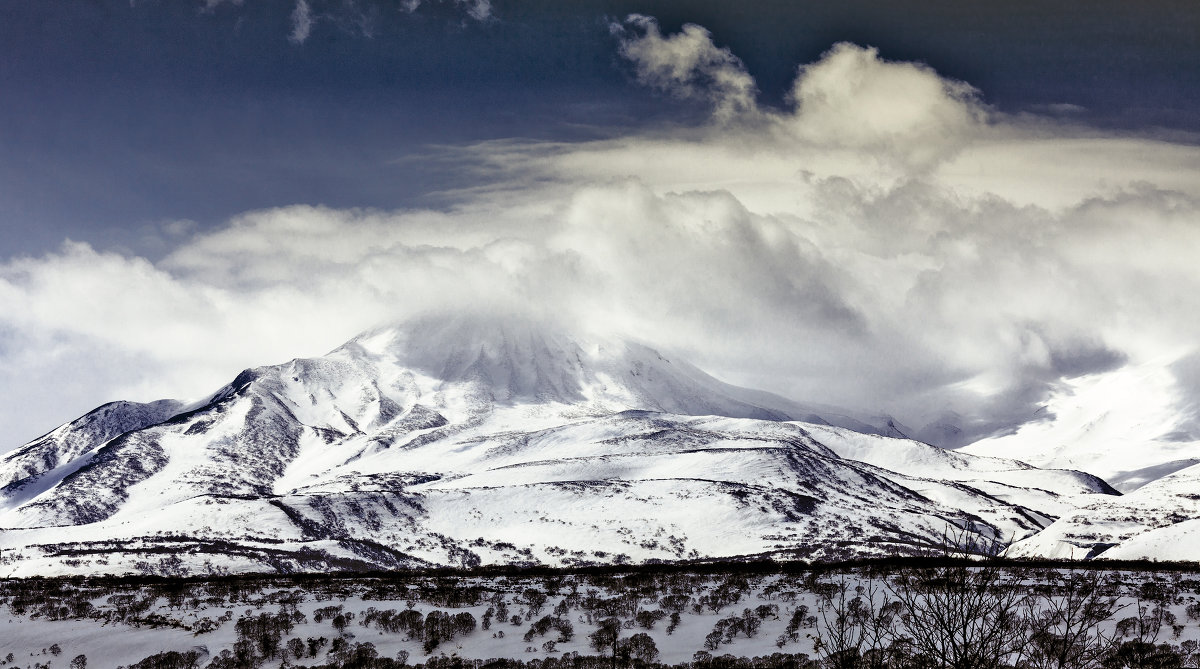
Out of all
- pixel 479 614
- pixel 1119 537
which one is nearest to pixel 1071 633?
pixel 479 614

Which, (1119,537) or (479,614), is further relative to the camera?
(1119,537)

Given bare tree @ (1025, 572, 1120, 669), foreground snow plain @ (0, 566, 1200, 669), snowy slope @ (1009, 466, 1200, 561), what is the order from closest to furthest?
1. bare tree @ (1025, 572, 1120, 669)
2. foreground snow plain @ (0, 566, 1200, 669)
3. snowy slope @ (1009, 466, 1200, 561)

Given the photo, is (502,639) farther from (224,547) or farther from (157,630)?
(224,547)

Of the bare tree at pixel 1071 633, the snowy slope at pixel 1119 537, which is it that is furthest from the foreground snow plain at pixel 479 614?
the snowy slope at pixel 1119 537

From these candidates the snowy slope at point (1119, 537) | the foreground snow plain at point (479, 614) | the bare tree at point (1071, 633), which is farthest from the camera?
the snowy slope at point (1119, 537)

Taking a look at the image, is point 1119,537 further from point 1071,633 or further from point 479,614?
point 479,614

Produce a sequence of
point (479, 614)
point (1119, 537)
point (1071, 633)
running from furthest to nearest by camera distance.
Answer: point (1119, 537) → point (479, 614) → point (1071, 633)

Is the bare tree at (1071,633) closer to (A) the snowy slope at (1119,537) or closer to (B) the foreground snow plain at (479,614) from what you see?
(B) the foreground snow plain at (479,614)

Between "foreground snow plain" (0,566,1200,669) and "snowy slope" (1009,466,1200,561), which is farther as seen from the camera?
"snowy slope" (1009,466,1200,561)

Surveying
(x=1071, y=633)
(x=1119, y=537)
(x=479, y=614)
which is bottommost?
(x=1119, y=537)

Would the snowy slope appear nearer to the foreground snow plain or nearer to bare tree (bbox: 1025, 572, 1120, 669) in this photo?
the foreground snow plain

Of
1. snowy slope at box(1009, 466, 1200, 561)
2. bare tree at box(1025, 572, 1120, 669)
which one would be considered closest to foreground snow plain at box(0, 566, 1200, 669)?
bare tree at box(1025, 572, 1120, 669)

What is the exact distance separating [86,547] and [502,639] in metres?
155

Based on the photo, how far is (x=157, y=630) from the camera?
156 ft
